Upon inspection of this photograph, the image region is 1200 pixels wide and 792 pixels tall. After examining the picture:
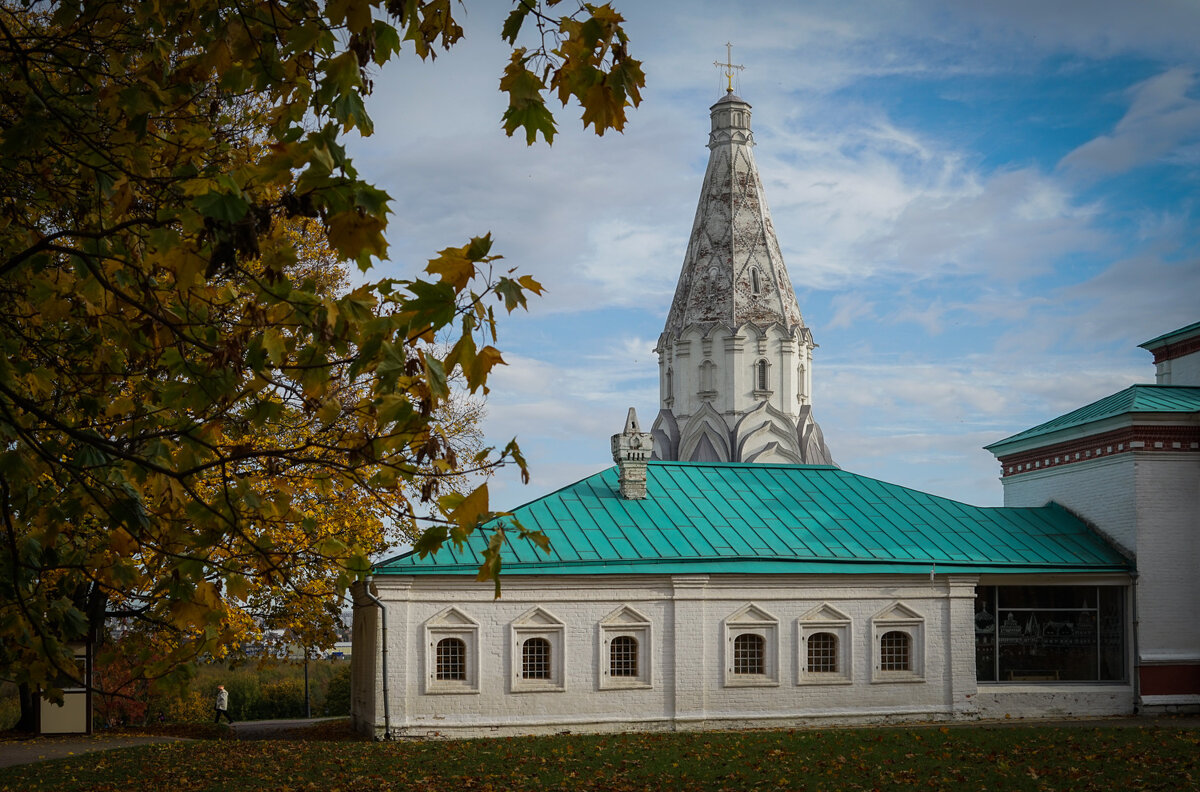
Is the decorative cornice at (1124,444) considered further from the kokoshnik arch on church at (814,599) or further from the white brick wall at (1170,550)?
the white brick wall at (1170,550)

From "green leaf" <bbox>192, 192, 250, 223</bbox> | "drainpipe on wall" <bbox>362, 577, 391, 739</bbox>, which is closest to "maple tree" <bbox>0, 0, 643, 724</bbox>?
"green leaf" <bbox>192, 192, 250, 223</bbox>

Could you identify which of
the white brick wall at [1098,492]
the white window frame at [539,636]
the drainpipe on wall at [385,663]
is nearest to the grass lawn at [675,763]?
the drainpipe on wall at [385,663]

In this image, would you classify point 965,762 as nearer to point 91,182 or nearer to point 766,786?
point 766,786

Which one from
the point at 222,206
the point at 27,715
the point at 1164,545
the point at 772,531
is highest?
the point at 222,206

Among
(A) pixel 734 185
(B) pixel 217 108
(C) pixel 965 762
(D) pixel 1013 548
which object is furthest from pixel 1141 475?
(A) pixel 734 185

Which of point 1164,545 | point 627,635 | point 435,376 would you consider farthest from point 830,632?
point 435,376

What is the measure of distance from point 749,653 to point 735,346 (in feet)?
80.3

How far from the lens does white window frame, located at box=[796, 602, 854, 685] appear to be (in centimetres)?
2209

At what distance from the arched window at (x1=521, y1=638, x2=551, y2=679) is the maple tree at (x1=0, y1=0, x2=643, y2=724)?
14.1 metres

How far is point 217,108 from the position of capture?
22.9 ft

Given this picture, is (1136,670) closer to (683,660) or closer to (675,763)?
(683,660)

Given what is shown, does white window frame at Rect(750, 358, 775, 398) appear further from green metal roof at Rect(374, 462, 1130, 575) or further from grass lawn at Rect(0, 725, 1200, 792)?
grass lawn at Rect(0, 725, 1200, 792)

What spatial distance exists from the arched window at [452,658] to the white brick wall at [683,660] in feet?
1.20

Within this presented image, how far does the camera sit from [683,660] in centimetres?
2147
